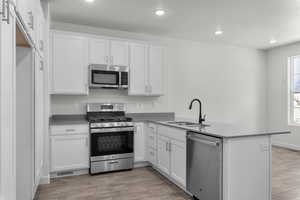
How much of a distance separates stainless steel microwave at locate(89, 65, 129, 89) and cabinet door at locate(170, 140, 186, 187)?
1615 millimetres

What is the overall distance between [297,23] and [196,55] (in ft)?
7.02

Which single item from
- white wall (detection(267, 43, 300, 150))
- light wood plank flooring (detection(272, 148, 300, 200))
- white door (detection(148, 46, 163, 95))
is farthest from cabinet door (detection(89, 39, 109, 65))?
white wall (detection(267, 43, 300, 150))

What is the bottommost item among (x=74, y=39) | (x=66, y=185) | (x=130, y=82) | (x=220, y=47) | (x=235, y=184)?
(x=66, y=185)

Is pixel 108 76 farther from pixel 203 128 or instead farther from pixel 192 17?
pixel 203 128

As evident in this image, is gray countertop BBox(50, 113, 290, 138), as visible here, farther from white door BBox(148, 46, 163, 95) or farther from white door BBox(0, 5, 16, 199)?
white door BBox(0, 5, 16, 199)

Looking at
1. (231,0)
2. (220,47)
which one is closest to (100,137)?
(231,0)

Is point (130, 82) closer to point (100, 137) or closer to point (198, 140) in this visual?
point (100, 137)

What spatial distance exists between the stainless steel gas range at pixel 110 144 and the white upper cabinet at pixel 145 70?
0.78 m

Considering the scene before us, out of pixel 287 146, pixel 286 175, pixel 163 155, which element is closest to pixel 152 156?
pixel 163 155

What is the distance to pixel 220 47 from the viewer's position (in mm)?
5504

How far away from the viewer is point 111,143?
3641 mm

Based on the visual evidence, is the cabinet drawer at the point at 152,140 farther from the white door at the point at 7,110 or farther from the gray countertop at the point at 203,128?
the white door at the point at 7,110

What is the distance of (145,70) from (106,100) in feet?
3.37

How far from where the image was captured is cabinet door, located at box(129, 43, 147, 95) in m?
4.09
